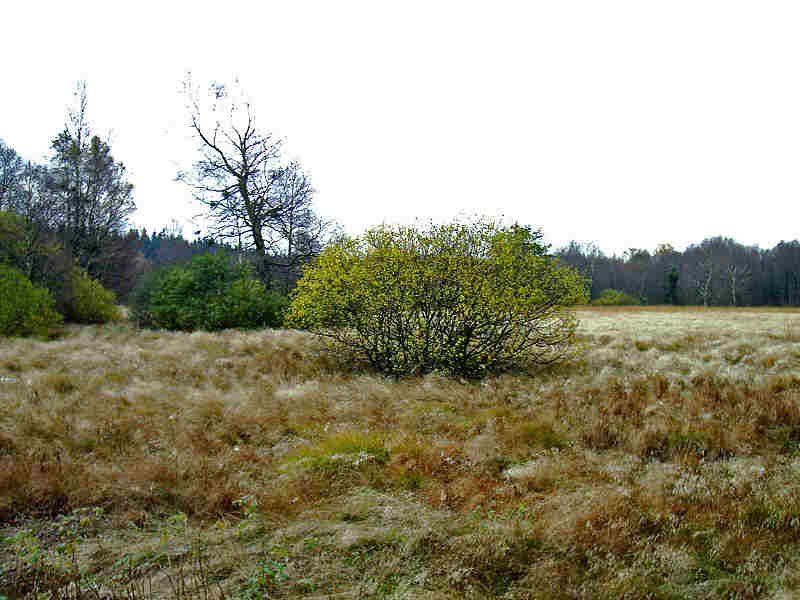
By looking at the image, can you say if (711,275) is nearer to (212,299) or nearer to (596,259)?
(596,259)

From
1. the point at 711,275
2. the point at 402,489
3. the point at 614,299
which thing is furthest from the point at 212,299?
the point at 711,275

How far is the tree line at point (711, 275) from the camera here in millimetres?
58406

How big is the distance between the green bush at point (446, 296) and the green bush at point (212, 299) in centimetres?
753

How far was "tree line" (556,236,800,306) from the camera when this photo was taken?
192 feet

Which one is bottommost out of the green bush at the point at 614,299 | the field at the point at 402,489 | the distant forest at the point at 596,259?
the field at the point at 402,489

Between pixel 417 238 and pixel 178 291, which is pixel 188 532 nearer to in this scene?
pixel 417 238

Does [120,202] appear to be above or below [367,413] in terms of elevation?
above

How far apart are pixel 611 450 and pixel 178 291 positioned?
15586 millimetres

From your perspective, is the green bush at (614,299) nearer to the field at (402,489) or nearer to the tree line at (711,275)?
the tree line at (711,275)

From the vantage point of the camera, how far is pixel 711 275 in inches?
2279

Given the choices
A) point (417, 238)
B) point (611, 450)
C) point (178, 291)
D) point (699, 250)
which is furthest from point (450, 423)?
point (699, 250)


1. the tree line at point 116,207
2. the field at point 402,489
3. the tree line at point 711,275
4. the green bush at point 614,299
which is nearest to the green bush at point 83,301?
the tree line at point 116,207

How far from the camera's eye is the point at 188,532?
3.43 m

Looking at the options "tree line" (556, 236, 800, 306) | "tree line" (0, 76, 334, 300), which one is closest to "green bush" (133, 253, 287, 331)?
"tree line" (0, 76, 334, 300)
